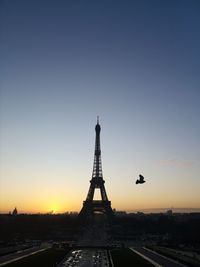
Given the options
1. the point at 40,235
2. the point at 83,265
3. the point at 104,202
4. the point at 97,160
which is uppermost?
the point at 97,160

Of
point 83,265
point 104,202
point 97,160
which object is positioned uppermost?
point 97,160

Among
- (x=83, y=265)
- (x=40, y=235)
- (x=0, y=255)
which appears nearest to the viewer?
(x=83, y=265)

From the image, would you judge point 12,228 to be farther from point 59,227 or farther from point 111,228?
point 111,228

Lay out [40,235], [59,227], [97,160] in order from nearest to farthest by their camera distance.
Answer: [40,235] → [97,160] → [59,227]

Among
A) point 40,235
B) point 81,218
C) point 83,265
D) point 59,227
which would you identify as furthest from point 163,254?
point 59,227

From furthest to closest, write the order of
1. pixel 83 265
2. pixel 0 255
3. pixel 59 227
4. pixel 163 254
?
1. pixel 59 227
2. pixel 163 254
3. pixel 0 255
4. pixel 83 265

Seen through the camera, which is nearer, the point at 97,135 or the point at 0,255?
the point at 0,255

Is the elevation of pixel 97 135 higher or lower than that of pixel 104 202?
higher

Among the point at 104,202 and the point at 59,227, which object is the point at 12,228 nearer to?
the point at 59,227

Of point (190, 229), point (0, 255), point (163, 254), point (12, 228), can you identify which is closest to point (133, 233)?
point (190, 229)
